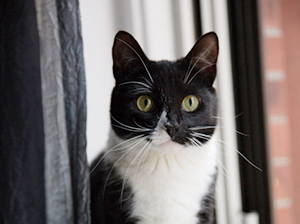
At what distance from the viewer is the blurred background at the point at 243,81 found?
3.71ft

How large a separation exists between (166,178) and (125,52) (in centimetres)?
37

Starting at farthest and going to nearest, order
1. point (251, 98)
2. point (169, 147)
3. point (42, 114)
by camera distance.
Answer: point (251, 98)
point (169, 147)
point (42, 114)

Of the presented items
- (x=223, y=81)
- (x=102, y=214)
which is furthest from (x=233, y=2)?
(x=102, y=214)

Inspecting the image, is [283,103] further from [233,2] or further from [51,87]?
[51,87]

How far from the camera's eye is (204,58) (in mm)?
842

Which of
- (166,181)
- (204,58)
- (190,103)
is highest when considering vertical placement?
(204,58)

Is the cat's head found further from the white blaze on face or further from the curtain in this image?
the curtain

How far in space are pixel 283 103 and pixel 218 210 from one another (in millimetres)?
540

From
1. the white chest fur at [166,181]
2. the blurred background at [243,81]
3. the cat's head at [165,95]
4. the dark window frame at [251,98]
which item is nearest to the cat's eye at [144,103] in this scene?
the cat's head at [165,95]

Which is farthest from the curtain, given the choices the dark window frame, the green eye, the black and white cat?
the dark window frame

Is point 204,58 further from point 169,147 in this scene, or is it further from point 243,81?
point 243,81

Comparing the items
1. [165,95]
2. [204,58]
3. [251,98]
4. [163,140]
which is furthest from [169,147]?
[251,98]

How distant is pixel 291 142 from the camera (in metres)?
1.20

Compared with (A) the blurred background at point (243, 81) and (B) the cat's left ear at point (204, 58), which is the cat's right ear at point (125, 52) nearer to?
(B) the cat's left ear at point (204, 58)
